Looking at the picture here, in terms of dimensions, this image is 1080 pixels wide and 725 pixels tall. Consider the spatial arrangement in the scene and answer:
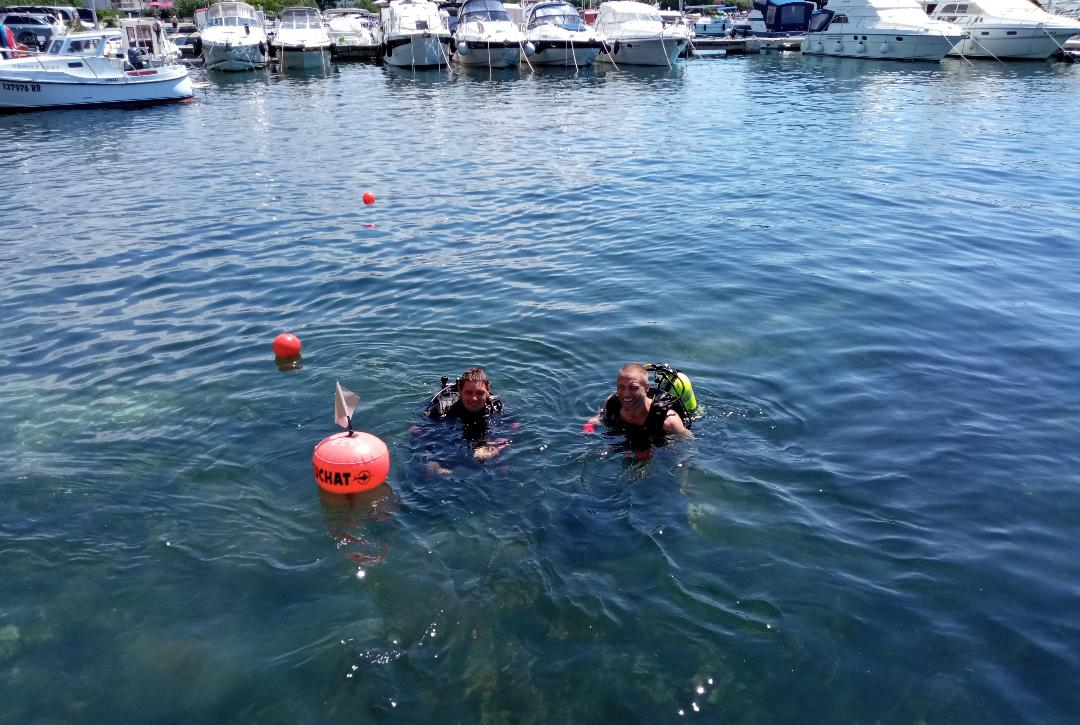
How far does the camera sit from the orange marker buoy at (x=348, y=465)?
6793 mm

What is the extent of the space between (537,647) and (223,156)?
72.0ft

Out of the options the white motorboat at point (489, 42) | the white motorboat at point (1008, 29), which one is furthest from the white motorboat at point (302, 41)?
the white motorboat at point (1008, 29)

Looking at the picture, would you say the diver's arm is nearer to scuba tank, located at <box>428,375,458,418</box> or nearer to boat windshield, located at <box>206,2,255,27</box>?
scuba tank, located at <box>428,375,458,418</box>

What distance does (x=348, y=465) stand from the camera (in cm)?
678

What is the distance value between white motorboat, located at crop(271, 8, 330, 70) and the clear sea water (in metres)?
33.5

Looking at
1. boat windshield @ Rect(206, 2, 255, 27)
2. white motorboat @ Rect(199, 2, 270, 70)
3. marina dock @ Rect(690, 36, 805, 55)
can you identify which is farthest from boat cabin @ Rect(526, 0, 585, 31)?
boat windshield @ Rect(206, 2, 255, 27)

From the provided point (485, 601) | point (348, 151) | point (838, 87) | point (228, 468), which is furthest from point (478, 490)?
point (838, 87)

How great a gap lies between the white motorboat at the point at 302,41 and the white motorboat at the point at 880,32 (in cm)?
3349

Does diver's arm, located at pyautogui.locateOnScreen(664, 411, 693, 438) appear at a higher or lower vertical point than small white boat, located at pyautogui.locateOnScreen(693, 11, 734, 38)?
lower

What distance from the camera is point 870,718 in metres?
5.04

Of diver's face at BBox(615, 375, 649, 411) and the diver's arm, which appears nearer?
diver's face at BBox(615, 375, 649, 411)

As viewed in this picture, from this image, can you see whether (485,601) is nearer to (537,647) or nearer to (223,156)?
(537,647)

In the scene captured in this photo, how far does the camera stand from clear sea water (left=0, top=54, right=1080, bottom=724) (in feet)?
17.9

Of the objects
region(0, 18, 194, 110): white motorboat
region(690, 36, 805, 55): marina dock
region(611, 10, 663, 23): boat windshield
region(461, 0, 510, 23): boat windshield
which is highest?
region(461, 0, 510, 23): boat windshield
